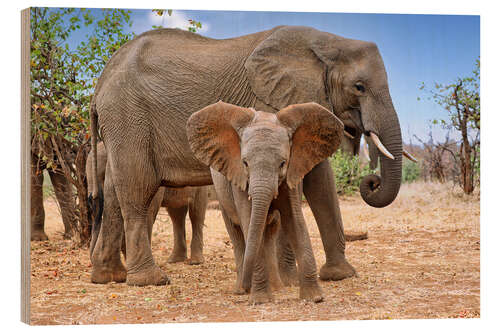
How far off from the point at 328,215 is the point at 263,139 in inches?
70.5

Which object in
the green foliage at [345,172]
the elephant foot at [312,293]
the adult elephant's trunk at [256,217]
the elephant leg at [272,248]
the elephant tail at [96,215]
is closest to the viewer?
the adult elephant's trunk at [256,217]

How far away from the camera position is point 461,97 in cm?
817

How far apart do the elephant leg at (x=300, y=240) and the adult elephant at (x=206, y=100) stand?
108 cm

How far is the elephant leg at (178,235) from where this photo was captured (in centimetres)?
927

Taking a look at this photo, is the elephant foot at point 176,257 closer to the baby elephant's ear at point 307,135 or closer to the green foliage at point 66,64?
the green foliage at point 66,64

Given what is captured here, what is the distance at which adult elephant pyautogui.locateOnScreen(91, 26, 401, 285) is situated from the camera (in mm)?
7250

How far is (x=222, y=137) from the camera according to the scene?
6461 millimetres

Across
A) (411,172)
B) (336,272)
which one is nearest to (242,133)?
(336,272)

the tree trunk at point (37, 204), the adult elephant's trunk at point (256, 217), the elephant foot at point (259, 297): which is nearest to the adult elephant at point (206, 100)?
the elephant foot at point (259, 297)

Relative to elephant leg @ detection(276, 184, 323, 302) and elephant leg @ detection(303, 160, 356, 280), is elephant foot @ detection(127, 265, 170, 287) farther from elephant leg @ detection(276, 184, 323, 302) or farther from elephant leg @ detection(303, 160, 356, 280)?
elephant leg @ detection(276, 184, 323, 302)

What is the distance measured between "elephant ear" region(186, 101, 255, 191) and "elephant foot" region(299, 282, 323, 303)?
1.02m

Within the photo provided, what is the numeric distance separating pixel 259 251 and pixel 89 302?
5.69 ft

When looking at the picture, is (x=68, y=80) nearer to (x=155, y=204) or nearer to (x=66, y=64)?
(x=66, y=64)

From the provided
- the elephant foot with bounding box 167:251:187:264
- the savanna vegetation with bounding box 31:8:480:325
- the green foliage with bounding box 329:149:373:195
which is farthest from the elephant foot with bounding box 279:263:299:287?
the green foliage with bounding box 329:149:373:195
